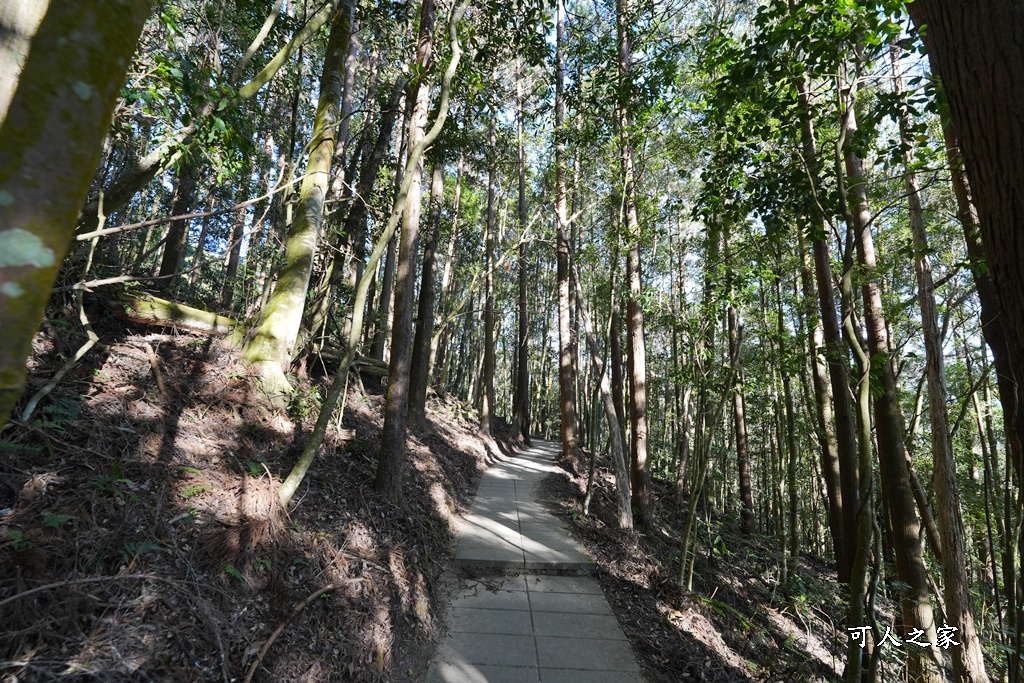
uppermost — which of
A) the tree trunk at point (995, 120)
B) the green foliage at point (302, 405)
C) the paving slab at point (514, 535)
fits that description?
the tree trunk at point (995, 120)

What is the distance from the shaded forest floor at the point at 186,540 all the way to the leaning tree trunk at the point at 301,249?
1.01ft

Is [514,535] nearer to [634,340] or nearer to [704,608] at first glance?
[704,608]

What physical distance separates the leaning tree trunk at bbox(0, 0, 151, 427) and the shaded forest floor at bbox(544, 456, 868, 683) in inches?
174

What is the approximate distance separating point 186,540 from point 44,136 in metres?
2.60

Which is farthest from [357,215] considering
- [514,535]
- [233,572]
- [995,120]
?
[995,120]

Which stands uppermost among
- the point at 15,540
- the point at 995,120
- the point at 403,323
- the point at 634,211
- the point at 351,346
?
the point at 634,211

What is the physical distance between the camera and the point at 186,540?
2.64m

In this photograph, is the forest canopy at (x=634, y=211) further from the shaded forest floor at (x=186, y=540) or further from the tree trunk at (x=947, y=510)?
the shaded forest floor at (x=186, y=540)

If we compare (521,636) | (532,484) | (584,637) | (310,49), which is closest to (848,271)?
(584,637)

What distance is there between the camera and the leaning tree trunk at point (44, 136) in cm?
84

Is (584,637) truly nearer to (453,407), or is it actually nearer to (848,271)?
(848,271)

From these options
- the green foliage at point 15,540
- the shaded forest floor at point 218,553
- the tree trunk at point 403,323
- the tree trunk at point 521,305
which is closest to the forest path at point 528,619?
the shaded forest floor at point 218,553

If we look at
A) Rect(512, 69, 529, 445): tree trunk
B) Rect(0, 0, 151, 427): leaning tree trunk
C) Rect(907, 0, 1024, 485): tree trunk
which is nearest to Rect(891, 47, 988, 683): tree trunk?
Rect(907, 0, 1024, 485): tree trunk

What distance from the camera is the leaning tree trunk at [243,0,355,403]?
511cm
